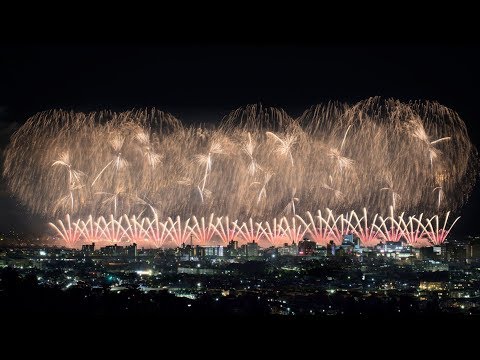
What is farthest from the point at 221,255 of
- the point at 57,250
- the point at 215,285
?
the point at 215,285

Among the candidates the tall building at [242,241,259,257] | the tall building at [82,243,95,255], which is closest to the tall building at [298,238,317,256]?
the tall building at [242,241,259,257]

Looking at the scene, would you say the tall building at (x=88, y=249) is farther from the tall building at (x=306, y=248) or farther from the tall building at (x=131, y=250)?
the tall building at (x=306, y=248)

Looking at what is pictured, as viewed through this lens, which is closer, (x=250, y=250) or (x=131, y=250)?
(x=131, y=250)

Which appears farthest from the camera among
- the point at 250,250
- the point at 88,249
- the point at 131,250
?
the point at 250,250

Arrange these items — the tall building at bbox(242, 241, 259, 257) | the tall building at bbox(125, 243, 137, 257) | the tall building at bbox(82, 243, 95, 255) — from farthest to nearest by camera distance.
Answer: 1. the tall building at bbox(242, 241, 259, 257)
2. the tall building at bbox(82, 243, 95, 255)
3. the tall building at bbox(125, 243, 137, 257)

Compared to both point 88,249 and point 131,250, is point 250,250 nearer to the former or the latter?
point 131,250

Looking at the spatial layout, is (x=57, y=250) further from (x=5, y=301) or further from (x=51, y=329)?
(x=51, y=329)

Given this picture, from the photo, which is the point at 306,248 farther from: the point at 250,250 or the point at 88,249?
the point at 88,249

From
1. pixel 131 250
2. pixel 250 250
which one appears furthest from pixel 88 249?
pixel 250 250

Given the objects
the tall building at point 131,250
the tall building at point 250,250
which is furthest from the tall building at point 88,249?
the tall building at point 250,250

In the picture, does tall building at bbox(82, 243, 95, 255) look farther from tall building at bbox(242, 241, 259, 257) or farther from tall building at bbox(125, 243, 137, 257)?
tall building at bbox(242, 241, 259, 257)

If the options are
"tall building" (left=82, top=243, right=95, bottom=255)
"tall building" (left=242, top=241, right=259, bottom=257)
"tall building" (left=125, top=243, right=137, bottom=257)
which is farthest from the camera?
"tall building" (left=242, top=241, right=259, bottom=257)

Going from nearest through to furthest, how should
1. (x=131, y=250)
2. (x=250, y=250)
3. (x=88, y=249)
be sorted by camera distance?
1. (x=131, y=250)
2. (x=88, y=249)
3. (x=250, y=250)
